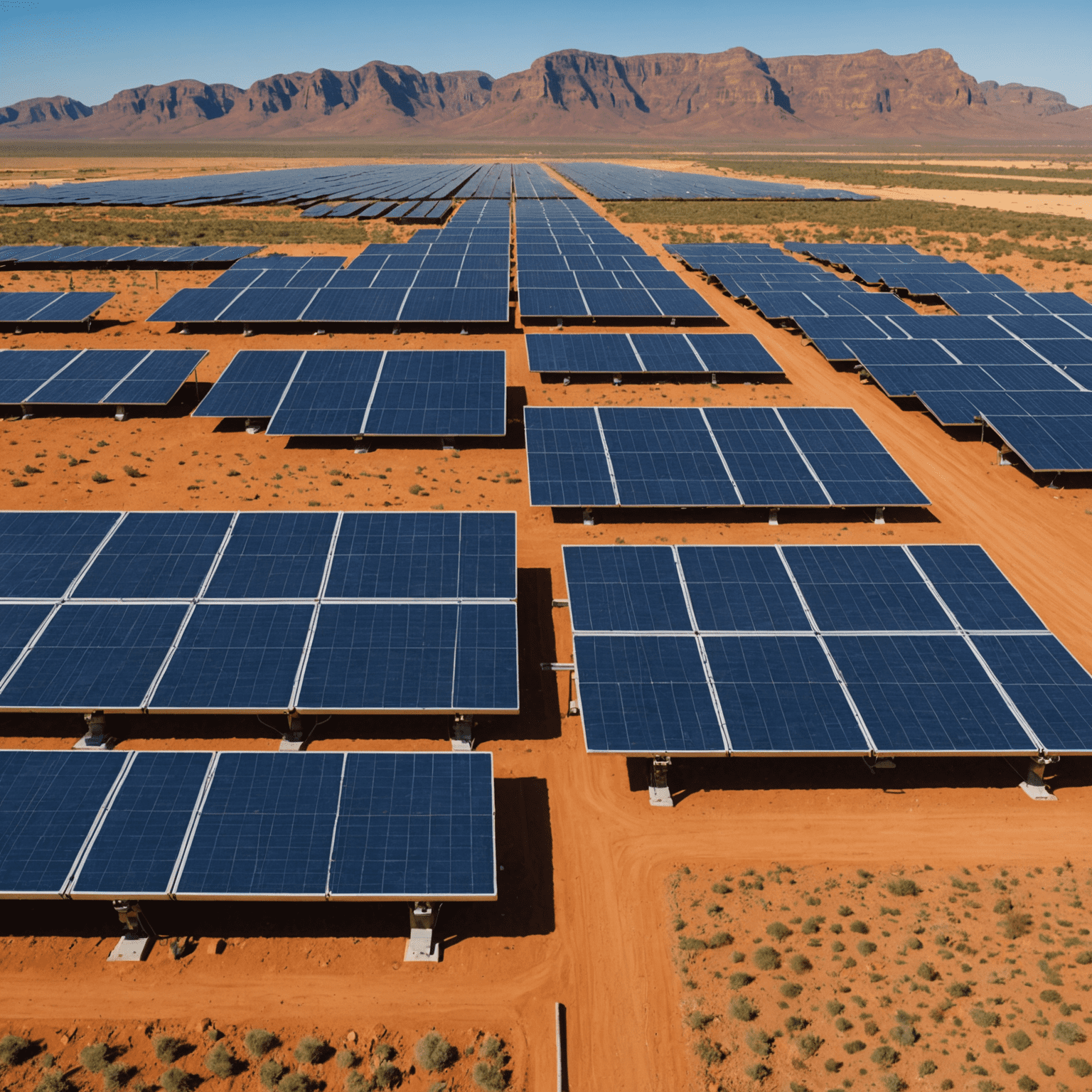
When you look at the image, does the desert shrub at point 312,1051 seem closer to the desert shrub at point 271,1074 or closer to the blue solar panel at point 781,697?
the desert shrub at point 271,1074

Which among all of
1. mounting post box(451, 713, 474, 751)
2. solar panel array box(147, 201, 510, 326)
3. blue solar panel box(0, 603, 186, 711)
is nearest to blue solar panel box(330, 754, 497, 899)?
mounting post box(451, 713, 474, 751)

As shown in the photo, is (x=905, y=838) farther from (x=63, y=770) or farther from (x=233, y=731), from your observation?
(x=63, y=770)

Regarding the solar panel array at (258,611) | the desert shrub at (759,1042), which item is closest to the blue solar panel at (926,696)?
the desert shrub at (759,1042)

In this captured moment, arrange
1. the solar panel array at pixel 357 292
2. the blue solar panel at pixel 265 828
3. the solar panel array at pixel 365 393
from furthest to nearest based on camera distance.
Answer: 1. the solar panel array at pixel 357 292
2. the solar panel array at pixel 365 393
3. the blue solar panel at pixel 265 828

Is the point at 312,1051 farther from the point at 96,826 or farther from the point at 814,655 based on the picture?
the point at 814,655

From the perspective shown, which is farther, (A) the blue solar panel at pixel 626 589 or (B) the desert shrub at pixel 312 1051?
(A) the blue solar panel at pixel 626 589

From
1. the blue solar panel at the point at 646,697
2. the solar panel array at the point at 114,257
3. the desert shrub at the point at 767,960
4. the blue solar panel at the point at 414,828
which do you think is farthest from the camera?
the solar panel array at the point at 114,257

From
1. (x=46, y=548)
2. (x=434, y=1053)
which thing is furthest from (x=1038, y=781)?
(x=46, y=548)

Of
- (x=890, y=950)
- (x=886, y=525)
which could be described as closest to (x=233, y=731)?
(x=890, y=950)
